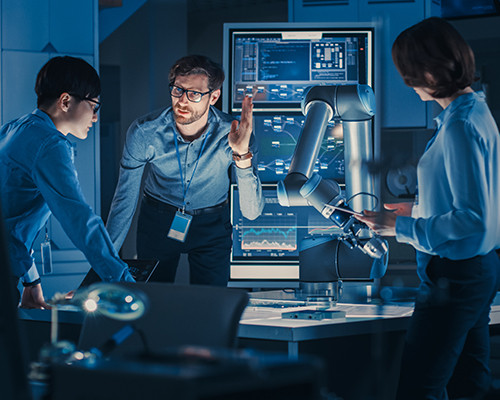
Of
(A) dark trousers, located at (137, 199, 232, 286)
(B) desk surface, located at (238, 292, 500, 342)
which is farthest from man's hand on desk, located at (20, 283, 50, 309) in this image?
(B) desk surface, located at (238, 292, 500, 342)

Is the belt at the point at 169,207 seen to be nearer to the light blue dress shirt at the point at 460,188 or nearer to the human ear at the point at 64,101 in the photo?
the human ear at the point at 64,101

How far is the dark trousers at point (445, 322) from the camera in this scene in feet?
4.96

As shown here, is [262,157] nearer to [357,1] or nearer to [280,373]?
[357,1]

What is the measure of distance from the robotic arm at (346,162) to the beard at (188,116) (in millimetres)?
454

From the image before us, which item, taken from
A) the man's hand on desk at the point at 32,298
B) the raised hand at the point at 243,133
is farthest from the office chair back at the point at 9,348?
the raised hand at the point at 243,133

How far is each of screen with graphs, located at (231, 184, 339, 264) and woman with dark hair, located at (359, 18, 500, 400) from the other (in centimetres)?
124

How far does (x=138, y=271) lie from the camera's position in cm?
212

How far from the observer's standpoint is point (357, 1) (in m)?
3.31

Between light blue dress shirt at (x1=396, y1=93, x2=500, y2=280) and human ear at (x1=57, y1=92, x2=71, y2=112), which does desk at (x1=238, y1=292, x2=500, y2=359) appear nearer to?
light blue dress shirt at (x1=396, y1=93, x2=500, y2=280)

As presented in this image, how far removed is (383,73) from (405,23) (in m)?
0.32

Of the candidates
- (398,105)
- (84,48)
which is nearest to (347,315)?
(398,105)

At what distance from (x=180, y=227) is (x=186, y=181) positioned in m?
0.21

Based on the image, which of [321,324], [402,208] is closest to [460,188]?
[402,208]

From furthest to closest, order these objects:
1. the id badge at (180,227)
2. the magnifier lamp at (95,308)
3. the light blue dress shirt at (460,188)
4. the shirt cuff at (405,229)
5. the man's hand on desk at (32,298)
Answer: the id badge at (180,227)
the man's hand on desk at (32,298)
the shirt cuff at (405,229)
the light blue dress shirt at (460,188)
the magnifier lamp at (95,308)
